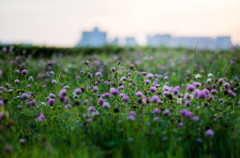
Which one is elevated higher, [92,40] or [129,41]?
[92,40]

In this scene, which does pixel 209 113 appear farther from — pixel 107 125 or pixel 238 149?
pixel 107 125

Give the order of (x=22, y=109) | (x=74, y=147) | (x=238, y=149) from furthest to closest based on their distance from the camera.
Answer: (x=22, y=109) < (x=74, y=147) < (x=238, y=149)

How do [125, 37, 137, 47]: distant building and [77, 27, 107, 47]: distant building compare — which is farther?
[77, 27, 107, 47]: distant building

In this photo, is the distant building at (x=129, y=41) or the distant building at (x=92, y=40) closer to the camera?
the distant building at (x=129, y=41)

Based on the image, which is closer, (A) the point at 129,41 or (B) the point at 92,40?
(A) the point at 129,41

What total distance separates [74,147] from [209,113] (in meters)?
1.50

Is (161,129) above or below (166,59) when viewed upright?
below

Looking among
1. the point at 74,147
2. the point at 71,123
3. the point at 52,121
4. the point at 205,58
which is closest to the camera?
the point at 74,147

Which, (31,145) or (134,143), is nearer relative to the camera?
(134,143)

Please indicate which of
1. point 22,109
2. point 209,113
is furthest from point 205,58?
point 22,109

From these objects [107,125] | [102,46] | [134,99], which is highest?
[102,46]

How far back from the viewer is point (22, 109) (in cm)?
271

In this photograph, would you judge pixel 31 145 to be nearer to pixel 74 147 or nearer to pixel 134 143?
pixel 74 147

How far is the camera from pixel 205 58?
7.02 m
